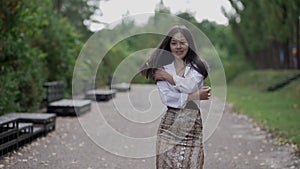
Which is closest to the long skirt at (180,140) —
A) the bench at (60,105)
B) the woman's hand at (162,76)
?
the woman's hand at (162,76)

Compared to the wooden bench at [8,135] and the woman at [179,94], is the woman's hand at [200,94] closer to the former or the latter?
the woman at [179,94]

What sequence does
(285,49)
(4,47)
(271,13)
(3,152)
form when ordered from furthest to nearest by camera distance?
(285,49) → (271,13) → (4,47) → (3,152)

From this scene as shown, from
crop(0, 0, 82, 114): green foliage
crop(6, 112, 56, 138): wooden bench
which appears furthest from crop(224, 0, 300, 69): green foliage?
crop(6, 112, 56, 138): wooden bench

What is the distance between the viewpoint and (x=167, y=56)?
3.93 meters

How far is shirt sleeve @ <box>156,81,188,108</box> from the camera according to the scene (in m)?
3.73

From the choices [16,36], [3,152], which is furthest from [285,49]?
[3,152]

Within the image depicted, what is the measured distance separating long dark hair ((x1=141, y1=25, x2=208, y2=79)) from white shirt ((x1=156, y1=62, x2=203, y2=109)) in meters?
0.07

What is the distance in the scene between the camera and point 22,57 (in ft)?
39.3

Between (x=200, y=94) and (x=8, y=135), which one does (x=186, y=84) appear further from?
(x=8, y=135)

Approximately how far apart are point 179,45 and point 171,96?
419 millimetres

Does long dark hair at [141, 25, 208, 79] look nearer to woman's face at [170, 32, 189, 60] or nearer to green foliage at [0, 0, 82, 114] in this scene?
woman's face at [170, 32, 189, 60]

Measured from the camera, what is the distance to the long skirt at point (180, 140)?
12.6 ft

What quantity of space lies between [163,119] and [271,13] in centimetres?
2365

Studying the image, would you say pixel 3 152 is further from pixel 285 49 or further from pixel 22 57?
pixel 285 49
